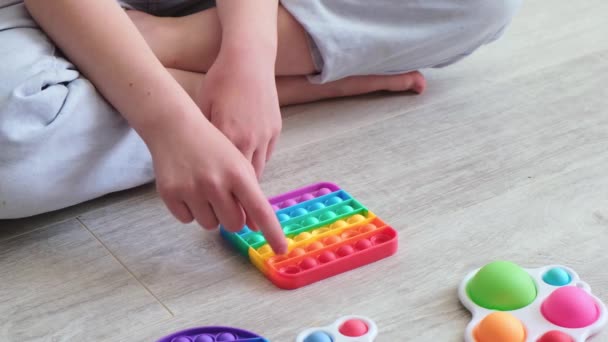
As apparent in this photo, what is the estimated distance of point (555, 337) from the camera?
653 mm

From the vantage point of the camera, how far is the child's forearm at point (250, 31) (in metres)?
0.88

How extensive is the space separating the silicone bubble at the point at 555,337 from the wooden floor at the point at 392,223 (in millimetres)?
43

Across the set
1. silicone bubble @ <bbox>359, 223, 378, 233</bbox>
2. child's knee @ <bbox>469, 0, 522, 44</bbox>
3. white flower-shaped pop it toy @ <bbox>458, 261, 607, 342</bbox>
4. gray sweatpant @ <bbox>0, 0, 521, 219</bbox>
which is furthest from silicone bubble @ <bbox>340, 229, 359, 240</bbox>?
child's knee @ <bbox>469, 0, 522, 44</bbox>

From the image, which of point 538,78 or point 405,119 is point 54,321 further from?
point 538,78

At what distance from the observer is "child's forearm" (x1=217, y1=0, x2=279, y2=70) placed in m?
0.88

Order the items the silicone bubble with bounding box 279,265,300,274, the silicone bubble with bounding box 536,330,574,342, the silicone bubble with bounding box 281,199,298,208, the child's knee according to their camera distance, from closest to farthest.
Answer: the silicone bubble with bounding box 536,330,574,342
the silicone bubble with bounding box 279,265,300,274
the silicone bubble with bounding box 281,199,298,208
the child's knee

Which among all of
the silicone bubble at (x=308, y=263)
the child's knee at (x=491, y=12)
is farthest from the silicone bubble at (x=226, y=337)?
the child's knee at (x=491, y=12)

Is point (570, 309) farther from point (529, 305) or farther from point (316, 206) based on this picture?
point (316, 206)

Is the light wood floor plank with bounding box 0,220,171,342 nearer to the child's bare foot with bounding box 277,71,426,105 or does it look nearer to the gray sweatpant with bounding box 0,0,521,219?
the gray sweatpant with bounding box 0,0,521,219

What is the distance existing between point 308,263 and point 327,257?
0.06 ft

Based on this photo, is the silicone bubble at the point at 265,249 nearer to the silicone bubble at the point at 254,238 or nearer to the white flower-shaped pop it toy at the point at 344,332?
the silicone bubble at the point at 254,238

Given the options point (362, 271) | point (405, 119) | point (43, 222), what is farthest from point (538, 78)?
point (43, 222)

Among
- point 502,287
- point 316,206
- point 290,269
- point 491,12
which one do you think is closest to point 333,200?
point 316,206

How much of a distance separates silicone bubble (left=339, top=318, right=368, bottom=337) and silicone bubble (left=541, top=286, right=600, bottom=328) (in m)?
0.15
